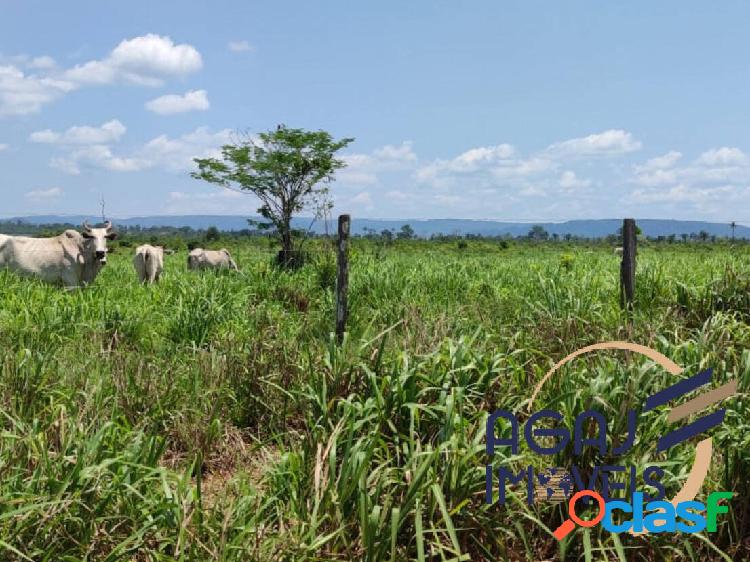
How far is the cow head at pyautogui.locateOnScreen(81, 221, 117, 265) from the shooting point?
1011 centimetres

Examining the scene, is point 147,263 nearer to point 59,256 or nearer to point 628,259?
point 59,256

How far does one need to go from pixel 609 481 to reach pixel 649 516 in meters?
0.23

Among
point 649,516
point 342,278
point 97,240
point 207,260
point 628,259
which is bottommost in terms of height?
point 649,516

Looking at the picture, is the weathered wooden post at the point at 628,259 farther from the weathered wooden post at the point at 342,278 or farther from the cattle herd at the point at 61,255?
the cattle herd at the point at 61,255

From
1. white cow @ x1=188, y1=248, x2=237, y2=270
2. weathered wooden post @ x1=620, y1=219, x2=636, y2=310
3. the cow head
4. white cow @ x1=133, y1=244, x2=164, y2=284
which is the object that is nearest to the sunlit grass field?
weathered wooden post @ x1=620, y1=219, x2=636, y2=310

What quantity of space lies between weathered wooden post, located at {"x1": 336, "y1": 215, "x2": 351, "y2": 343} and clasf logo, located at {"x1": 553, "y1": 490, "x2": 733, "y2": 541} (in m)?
2.54

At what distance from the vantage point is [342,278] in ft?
17.3

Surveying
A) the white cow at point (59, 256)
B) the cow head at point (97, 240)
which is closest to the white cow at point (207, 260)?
the cow head at point (97, 240)

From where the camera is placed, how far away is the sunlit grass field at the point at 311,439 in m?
2.71

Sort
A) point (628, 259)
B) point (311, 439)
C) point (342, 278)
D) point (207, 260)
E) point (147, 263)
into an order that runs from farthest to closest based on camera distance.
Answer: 1. point (207, 260)
2. point (147, 263)
3. point (628, 259)
4. point (342, 278)
5. point (311, 439)

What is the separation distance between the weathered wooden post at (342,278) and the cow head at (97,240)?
20.3ft

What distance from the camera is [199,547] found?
2650 millimetres

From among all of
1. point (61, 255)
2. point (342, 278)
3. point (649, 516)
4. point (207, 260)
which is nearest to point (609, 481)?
point (649, 516)

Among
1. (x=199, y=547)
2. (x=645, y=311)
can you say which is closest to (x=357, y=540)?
(x=199, y=547)
